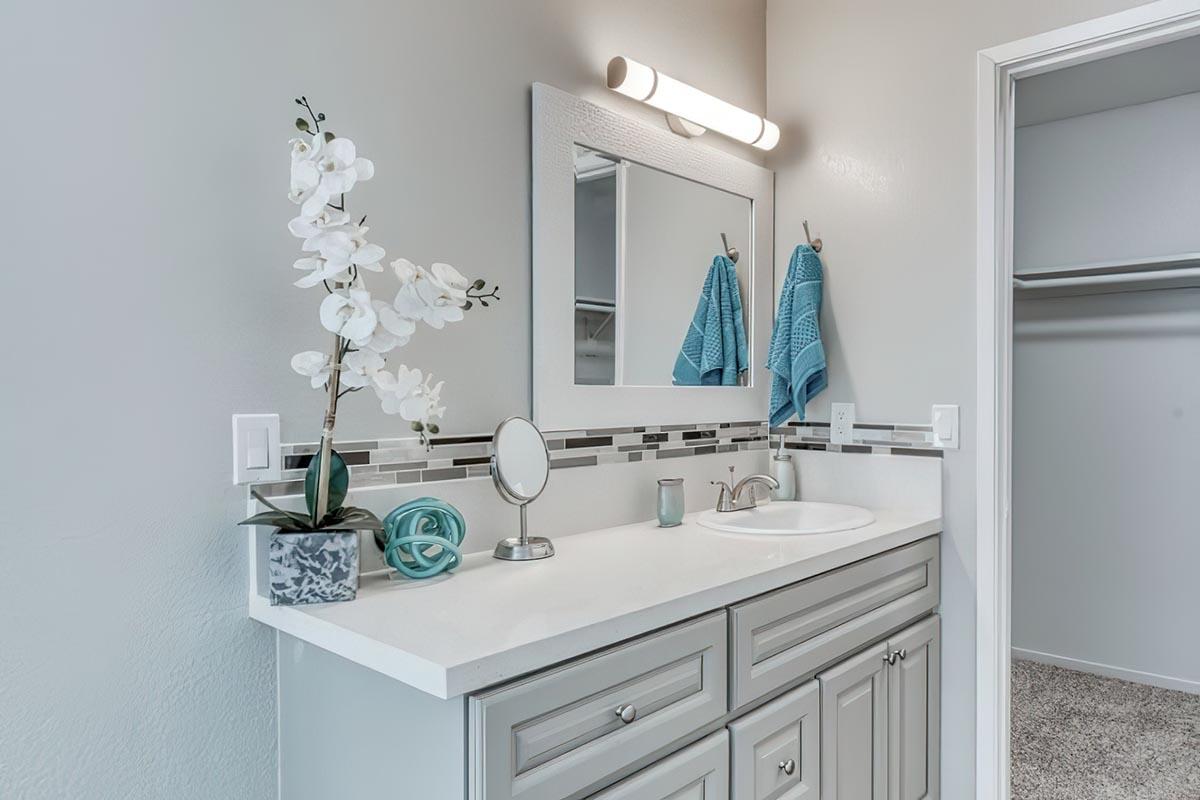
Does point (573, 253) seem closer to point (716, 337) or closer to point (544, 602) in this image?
point (716, 337)

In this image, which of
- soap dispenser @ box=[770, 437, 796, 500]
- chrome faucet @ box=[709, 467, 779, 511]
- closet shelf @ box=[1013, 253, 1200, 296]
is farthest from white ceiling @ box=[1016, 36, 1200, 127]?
chrome faucet @ box=[709, 467, 779, 511]

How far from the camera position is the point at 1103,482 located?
3.23 m

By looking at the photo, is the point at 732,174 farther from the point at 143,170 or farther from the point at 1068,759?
the point at 1068,759

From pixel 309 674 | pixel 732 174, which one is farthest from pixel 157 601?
pixel 732 174

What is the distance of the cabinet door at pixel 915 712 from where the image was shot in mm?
1851

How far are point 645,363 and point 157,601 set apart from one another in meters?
1.19

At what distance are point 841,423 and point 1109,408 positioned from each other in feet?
5.41

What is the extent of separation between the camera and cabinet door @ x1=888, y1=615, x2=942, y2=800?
1851 mm

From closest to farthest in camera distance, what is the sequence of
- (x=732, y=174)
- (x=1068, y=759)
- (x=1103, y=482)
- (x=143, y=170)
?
(x=143, y=170) → (x=732, y=174) → (x=1068, y=759) → (x=1103, y=482)

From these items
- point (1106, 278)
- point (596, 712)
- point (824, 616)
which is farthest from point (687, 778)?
point (1106, 278)

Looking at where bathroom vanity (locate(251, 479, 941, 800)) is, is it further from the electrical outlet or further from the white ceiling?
the white ceiling

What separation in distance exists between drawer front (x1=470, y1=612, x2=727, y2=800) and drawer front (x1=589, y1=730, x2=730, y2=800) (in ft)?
0.11

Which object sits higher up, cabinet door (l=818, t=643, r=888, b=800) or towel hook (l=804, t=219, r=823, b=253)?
towel hook (l=804, t=219, r=823, b=253)

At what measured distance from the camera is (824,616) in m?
1.60
